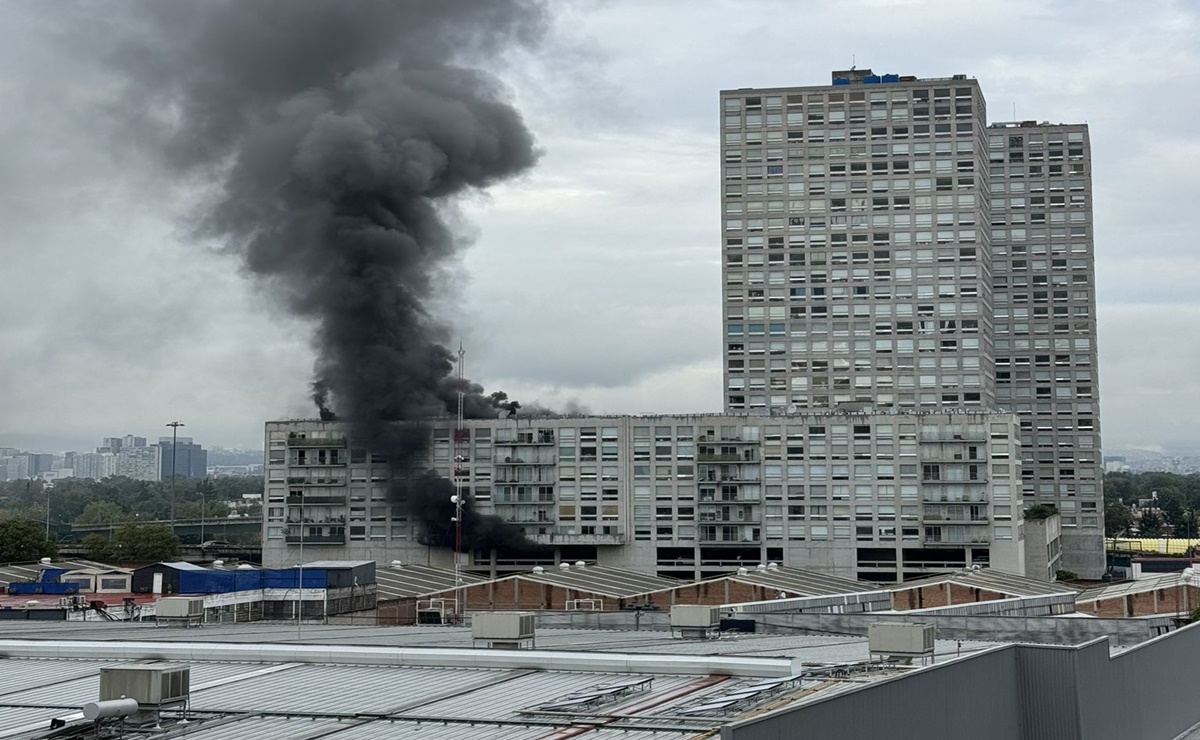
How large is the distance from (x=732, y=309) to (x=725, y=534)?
87.5 ft

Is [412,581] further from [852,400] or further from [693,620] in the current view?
[852,400]

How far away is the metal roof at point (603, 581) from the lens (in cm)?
6825

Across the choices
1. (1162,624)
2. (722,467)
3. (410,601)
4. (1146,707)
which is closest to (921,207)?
(722,467)

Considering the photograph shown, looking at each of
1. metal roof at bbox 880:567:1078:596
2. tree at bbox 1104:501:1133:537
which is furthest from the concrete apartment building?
tree at bbox 1104:501:1133:537

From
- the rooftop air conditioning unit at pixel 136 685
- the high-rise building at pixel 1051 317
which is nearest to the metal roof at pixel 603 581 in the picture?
the rooftop air conditioning unit at pixel 136 685

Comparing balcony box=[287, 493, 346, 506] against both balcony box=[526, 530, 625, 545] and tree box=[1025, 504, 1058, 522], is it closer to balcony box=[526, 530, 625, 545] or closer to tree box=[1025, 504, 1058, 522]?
balcony box=[526, 530, 625, 545]

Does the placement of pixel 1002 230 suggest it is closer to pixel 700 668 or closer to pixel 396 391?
pixel 396 391

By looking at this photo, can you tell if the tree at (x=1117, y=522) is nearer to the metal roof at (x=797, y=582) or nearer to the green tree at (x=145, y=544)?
the green tree at (x=145, y=544)

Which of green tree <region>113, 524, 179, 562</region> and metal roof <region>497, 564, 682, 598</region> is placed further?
green tree <region>113, 524, 179, 562</region>

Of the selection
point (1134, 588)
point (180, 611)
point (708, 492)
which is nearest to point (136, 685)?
point (180, 611)

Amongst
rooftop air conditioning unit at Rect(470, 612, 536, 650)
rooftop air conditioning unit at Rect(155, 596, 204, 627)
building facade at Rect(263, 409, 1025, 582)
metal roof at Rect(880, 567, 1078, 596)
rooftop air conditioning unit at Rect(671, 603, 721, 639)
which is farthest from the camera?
building facade at Rect(263, 409, 1025, 582)

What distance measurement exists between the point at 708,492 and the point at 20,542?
179 feet

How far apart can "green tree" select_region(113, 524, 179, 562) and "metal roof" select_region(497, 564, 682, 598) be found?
5398 centimetres

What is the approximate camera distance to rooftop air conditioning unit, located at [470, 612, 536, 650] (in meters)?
27.2
